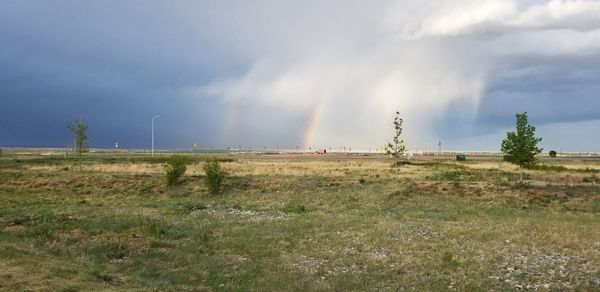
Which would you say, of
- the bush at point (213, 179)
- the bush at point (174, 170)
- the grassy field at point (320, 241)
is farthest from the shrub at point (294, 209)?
the bush at point (174, 170)

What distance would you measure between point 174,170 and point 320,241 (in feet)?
109

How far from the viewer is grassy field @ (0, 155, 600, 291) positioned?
58.2ft

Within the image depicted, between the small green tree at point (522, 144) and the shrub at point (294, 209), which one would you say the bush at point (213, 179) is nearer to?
the shrub at point (294, 209)

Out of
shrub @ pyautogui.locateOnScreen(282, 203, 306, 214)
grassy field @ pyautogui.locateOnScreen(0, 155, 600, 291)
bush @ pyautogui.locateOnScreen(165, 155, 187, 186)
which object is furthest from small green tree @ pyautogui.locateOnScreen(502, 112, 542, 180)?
bush @ pyautogui.locateOnScreen(165, 155, 187, 186)

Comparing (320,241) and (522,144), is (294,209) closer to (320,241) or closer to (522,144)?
(320,241)

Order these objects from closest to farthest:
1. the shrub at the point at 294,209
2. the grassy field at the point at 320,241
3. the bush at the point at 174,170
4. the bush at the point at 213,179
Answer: the grassy field at the point at 320,241, the shrub at the point at 294,209, the bush at the point at 213,179, the bush at the point at 174,170

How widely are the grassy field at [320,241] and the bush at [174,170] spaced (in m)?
7.83

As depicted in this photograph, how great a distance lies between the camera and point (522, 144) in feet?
171

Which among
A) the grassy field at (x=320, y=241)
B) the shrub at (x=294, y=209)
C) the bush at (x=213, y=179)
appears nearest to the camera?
the grassy field at (x=320, y=241)

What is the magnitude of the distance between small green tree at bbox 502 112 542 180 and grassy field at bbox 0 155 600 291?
5.56 metres

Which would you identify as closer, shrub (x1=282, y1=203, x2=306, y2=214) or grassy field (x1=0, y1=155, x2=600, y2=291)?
grassy field (x1=0, y1=155, x2=600, y2=291)

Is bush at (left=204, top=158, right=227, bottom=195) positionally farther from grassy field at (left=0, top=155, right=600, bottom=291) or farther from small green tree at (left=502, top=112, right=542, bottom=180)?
small green tree at (left=502, top=112, right=542, bottom=180)

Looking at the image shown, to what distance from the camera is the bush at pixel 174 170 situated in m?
54.2

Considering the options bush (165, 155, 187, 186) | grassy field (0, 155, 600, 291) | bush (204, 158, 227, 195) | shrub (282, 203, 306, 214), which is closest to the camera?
grassy field (0, 155, 600, 291)
